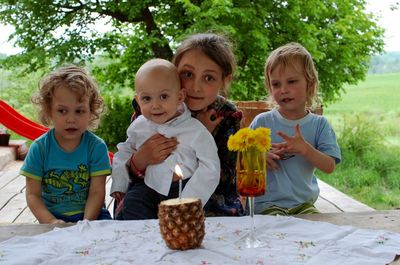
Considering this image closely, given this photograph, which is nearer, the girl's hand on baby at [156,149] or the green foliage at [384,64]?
the girl's hand on baby at [156,149]

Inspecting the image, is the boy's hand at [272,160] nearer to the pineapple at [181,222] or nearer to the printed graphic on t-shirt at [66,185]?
the printed graphic on t-shirt at [66,185]

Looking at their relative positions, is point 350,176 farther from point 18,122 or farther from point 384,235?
point 384,235

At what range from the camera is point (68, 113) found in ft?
6.10

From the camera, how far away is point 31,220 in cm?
314

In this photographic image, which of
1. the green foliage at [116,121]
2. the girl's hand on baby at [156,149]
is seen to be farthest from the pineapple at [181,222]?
the green foliage at [116,121]

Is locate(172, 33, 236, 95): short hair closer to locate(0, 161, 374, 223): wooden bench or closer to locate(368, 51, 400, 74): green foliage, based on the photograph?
locate(0, 161, 374, 223): wooden bench

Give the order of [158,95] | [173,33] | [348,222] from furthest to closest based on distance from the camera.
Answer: [173,33], [158,95], [348,222]

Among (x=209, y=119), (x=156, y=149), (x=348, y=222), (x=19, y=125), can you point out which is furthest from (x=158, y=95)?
(x=19, y=125)

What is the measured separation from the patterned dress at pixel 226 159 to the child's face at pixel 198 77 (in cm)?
9

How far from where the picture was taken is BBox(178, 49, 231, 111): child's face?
1.89 meters

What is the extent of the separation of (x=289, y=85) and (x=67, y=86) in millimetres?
747

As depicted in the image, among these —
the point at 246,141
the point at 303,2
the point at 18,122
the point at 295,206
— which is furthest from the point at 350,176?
the point at 246,141

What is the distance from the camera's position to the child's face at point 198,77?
1887 mm

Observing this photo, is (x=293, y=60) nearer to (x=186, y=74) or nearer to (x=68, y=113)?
(x=186, y=74)
